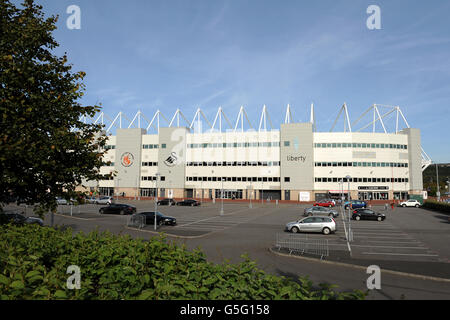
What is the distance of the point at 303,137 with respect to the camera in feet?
231

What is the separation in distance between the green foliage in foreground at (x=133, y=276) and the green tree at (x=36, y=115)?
10.8 ft

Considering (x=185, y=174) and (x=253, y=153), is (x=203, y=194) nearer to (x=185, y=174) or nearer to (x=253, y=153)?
(x=185, y=174)

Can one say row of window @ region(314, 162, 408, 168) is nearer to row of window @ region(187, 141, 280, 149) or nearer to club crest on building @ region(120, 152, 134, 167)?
row of window @ region(187, 141, 280, 149)

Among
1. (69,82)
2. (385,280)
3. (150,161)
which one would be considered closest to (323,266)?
(385,280)

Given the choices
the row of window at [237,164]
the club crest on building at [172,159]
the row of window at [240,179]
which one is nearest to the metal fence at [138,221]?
the row of window at [240,179]

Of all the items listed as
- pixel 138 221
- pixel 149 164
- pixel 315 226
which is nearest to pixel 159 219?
pixel 138 221

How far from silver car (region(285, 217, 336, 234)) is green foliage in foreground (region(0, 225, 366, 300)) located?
1846cm

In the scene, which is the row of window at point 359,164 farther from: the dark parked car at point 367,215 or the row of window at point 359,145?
the dark parked car at point 367,215

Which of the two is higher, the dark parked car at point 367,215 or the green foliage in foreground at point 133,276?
the green foliage in foreground at point 133,276

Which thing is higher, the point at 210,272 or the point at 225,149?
the point at 225,149

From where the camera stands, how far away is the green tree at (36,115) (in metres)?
8.40

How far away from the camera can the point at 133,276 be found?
4.17 meters

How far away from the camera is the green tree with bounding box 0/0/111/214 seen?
331 inches
